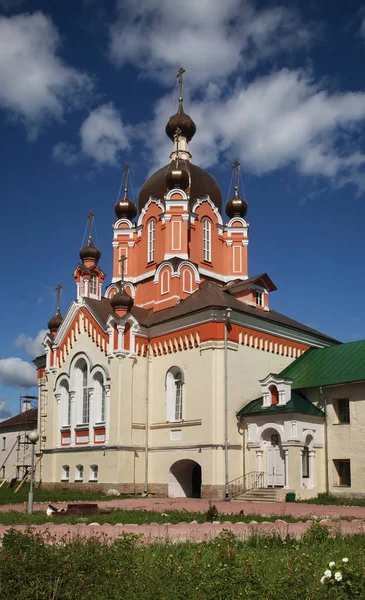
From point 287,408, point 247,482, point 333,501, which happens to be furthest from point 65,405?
point 333,501

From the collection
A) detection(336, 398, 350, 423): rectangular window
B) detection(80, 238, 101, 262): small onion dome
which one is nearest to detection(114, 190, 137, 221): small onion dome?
detection(80, 238, 101, 262): small onion dome

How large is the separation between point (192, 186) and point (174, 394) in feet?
37.7

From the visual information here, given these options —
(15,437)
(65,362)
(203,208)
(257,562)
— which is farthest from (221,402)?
(15,437)

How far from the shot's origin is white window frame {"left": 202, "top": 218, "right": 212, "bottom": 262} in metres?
33.1

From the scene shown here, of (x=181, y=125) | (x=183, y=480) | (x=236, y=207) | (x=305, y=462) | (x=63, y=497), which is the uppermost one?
(x=181, y=125)

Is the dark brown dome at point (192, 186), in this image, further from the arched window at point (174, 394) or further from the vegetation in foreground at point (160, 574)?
the vegetation in foreground at point (160, 574)

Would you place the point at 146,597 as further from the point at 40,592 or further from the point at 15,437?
the point at 15,437

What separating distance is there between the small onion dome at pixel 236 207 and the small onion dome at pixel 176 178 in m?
3.51

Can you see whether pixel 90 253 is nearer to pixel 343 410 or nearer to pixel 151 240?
pixel 151 240

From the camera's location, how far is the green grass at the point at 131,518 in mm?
14367

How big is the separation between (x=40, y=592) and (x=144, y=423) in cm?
2132

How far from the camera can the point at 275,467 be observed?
24516mm

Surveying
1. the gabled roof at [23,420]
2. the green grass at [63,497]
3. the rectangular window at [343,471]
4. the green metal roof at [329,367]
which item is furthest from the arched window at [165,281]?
the gabled roof at [23,420]

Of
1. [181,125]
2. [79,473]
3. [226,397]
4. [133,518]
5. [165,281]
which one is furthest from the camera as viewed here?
[181,125]
